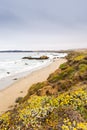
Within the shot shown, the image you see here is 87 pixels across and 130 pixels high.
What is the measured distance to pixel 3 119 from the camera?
6090 millimetres

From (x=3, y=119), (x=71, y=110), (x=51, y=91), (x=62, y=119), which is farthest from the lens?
(x=51, y=91)

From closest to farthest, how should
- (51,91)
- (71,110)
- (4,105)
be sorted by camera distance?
(71,110), (51,91), (4,105)

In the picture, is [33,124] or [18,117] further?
[18,117]

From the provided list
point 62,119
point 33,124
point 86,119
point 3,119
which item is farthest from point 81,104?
point 3,119

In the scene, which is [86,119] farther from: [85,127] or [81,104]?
[85,127]

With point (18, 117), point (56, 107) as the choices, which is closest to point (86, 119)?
point (56, 107)

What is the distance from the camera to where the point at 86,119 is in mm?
5711

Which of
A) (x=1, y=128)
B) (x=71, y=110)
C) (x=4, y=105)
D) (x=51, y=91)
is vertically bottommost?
(x=4, y=105)

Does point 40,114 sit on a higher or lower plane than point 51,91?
higher

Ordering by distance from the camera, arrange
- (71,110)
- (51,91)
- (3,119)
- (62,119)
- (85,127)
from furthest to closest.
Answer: (51,91) < (3,119) < (71,110) < (62,119) < (85,127)

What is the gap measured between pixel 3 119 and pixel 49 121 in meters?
1.22

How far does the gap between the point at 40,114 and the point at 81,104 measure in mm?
1118

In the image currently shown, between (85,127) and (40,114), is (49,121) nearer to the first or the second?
(40,114)

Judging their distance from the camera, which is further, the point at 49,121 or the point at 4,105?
the point at 4,105
